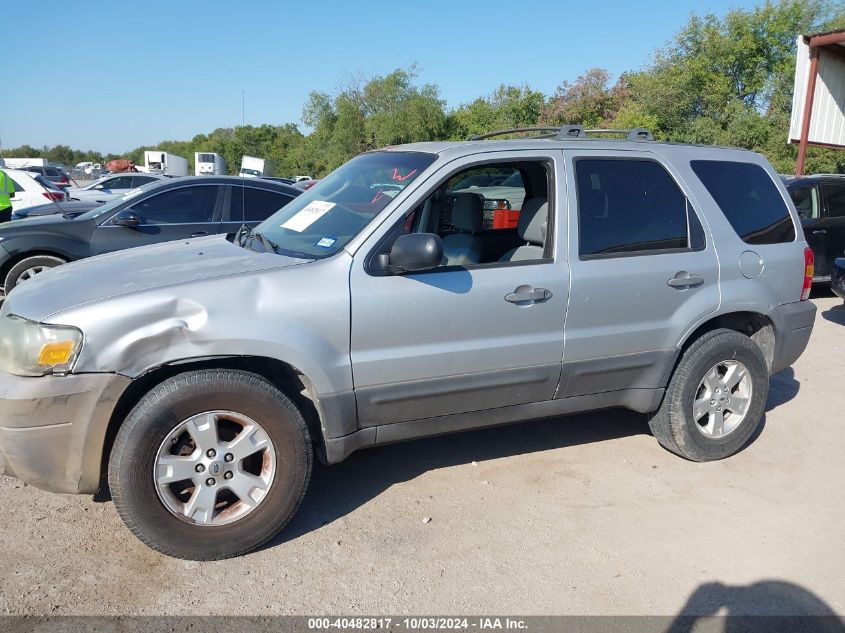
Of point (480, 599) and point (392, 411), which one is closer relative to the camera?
point (480, 599)

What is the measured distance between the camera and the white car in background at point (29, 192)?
1346 centimetres

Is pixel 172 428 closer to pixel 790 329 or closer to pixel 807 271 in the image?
pixel 790 329

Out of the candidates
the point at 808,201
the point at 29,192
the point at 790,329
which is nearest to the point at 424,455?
the point at 790,329

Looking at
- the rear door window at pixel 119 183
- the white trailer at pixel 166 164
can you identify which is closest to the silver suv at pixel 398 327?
the rear door window at pixel 119 183

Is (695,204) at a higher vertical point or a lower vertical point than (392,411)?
higher

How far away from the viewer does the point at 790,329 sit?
453 cm

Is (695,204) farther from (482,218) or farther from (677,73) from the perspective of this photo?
(677,73)

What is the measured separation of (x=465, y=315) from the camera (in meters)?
3.50

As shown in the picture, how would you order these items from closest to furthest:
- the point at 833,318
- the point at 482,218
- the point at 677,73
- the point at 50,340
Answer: the point at 50,340
the point at 482,218
the point at 833,318
the point at 677,73

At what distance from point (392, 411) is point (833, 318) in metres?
7.27

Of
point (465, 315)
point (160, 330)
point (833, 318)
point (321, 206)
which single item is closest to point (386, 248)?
point (465, 315)

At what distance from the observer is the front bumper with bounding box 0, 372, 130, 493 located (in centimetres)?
290

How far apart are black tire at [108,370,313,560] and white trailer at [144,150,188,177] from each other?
136 feet

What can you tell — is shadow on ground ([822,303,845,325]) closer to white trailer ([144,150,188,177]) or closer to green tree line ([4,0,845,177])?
green tree line ([4,0,845,177])
